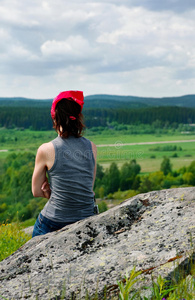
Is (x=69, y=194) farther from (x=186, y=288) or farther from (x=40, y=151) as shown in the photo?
(x=186, y=288)

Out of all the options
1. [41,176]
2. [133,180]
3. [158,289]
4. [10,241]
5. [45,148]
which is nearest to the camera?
[158,289]

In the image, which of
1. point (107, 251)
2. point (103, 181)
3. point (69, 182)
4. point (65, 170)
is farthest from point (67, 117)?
point (103, 181)

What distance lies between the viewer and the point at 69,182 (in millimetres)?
3443

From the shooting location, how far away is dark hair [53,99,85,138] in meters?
3.46

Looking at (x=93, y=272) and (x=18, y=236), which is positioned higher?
(x=93, y=272)

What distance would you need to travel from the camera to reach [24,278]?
8.79 ft

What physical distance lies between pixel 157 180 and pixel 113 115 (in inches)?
1710

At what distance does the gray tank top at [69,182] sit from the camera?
3.43 metres

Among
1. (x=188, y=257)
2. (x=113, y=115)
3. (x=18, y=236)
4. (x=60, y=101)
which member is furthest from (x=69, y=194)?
(x=113, y=115)

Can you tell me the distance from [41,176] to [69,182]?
29cm

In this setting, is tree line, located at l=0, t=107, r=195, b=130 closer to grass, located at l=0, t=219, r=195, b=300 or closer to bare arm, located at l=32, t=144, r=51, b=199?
bare arm, located at l=32, t=144, r=51, b=199

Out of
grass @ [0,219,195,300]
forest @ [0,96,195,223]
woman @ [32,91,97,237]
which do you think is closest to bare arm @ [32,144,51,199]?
woman @ [32,91,97,237]

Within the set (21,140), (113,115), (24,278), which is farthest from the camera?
(21,140)

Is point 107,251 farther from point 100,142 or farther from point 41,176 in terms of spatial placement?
point 100,142
